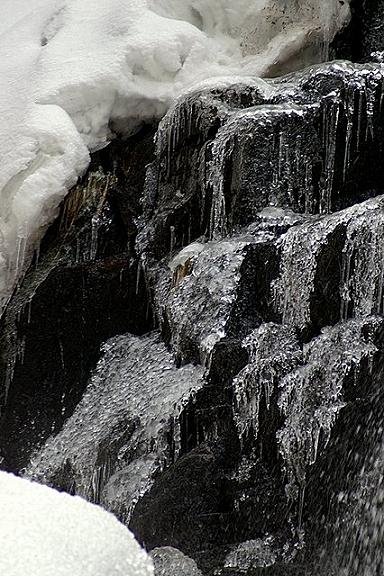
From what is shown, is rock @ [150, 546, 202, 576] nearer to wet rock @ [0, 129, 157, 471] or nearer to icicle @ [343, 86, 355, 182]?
wet rock @ [0, 129, 157, 471]

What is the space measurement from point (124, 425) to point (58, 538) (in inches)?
128

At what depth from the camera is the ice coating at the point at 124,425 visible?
14.8 feet

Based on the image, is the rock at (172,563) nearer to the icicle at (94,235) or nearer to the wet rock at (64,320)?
the wet rock at (64,320)

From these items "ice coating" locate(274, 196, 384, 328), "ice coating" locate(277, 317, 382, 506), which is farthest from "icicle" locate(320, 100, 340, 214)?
"ice coating" locate(277, 317, 382, 506)

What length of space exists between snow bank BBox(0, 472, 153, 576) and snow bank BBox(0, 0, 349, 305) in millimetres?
4138

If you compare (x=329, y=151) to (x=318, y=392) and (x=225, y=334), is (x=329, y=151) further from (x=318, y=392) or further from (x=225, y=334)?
(x=318, y=392)

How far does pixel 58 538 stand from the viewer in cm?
156

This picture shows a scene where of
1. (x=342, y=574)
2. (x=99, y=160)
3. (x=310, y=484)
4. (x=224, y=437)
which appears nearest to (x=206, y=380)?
(x=224, y=437)

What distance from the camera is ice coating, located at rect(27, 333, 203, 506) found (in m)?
4.50

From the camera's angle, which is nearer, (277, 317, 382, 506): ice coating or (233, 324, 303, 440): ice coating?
(277, 317, 382, 506): ice coating

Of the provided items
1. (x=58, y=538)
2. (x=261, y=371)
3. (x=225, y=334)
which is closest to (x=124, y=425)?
(x=225, y=334)

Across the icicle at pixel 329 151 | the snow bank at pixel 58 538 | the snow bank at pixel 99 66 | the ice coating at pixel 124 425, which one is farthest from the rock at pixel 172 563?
the snow bank at pixel 99 66

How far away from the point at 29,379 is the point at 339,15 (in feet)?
10.4

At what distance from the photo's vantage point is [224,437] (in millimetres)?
4320
